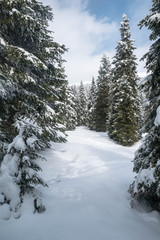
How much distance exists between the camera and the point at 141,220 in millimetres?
3416

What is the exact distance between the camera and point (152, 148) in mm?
3762

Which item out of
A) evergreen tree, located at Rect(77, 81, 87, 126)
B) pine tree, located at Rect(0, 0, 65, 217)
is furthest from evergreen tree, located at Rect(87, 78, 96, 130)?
pine tree, located at Rect(0, 0, 65, 217)

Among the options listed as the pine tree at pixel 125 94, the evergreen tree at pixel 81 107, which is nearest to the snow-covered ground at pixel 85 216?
the pine tree at pixel 125 94

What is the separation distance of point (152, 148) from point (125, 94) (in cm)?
1270

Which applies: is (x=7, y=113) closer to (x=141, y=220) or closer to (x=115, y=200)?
(x=115, y=200)

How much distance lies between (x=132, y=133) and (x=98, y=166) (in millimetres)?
9519

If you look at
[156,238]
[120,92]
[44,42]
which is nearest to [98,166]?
[156,238]

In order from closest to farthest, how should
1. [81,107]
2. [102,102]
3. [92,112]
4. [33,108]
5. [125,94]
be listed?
[33,108] < [125,94] < [102,102] < [92,112] < [81,107]

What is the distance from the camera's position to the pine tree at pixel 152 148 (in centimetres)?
311

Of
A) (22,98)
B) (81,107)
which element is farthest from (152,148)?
(81,107)

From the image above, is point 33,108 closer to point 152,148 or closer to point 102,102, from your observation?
point 152,148

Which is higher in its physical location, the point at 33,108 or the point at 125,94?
the point at 125,94

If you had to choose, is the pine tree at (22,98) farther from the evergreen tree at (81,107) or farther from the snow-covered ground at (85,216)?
the evergreen tree at (81,107)

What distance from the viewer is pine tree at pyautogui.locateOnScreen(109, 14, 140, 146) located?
1556 cm
